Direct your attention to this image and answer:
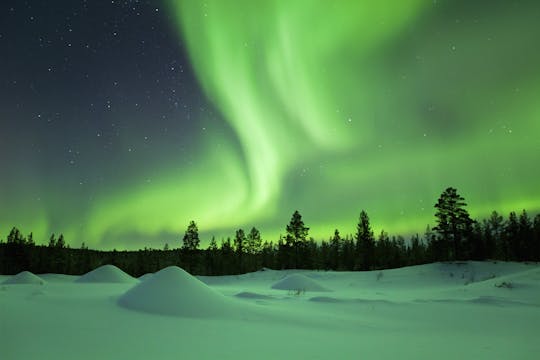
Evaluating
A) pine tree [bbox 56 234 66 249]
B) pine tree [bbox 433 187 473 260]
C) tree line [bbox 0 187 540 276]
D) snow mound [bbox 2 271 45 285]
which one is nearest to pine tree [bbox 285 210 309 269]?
tree line [bbox 0 187 540 276]

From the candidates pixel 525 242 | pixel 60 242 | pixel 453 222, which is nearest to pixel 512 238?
pixel 525 242

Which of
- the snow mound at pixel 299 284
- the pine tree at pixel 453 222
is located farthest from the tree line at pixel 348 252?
the snow mound at pixel 299 284

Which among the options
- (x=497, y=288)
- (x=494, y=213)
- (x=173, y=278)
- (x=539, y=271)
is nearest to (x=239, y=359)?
(x=173, y=278)

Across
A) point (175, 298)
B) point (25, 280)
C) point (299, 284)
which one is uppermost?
point (175, 298)

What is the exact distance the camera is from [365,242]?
5488 centimetres

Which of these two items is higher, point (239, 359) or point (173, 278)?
point (173, 278)

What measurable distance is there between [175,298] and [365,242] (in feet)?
158

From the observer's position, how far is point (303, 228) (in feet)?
200

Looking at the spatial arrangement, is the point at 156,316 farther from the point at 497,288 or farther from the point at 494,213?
the point at 494,213

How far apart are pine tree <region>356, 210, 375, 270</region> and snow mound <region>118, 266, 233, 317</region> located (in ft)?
152

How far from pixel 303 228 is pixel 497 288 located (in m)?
43.1

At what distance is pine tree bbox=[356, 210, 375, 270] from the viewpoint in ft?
179

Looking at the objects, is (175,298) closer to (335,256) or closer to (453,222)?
(453,222)

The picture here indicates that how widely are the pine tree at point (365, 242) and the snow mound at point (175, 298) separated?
1822 inches
